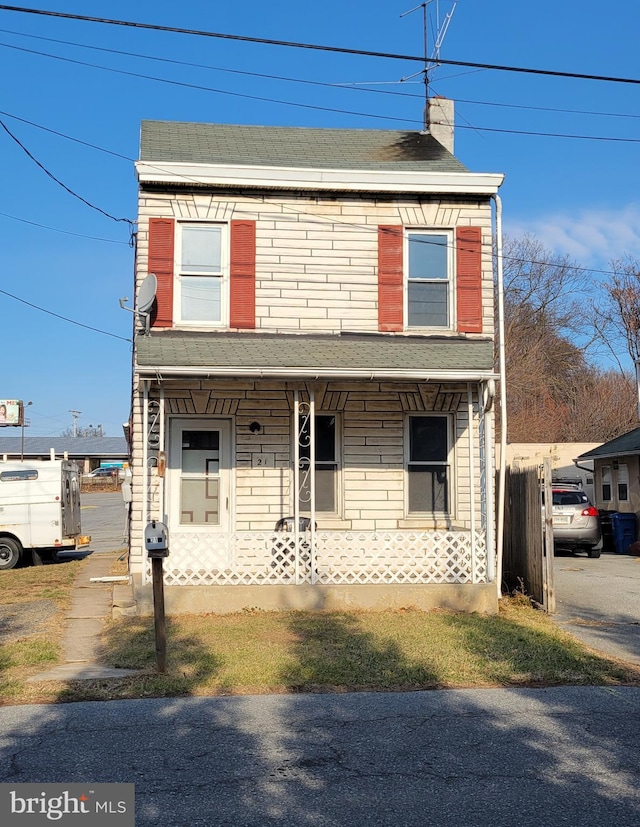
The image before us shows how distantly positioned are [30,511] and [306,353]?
10267mm

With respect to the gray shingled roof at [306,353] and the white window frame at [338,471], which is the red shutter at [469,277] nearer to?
the gray shingled roof at [306,353]

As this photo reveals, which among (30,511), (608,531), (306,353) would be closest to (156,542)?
(306,353)

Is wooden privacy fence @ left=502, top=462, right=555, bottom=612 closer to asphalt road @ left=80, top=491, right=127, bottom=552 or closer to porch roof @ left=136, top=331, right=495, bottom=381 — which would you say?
porch roof @ left=136, top=331, right=495, bottom=381

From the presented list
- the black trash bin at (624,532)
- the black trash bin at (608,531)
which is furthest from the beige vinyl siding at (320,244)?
the black trash bin at (608,531)

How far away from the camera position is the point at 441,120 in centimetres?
1659

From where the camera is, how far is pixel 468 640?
9734 millimetres

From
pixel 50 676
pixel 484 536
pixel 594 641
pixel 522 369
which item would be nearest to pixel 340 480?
pixel 484 536

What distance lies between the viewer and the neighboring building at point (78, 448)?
70.8m

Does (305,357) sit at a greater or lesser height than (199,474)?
greater

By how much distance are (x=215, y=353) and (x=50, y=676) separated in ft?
16.2

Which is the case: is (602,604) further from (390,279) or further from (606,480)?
(606,480)

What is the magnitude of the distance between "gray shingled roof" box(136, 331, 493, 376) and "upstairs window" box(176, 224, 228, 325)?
479 millimetres

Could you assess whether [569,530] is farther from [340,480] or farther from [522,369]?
[522,369]

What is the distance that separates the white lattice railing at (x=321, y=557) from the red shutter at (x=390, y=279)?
3.39 meters
